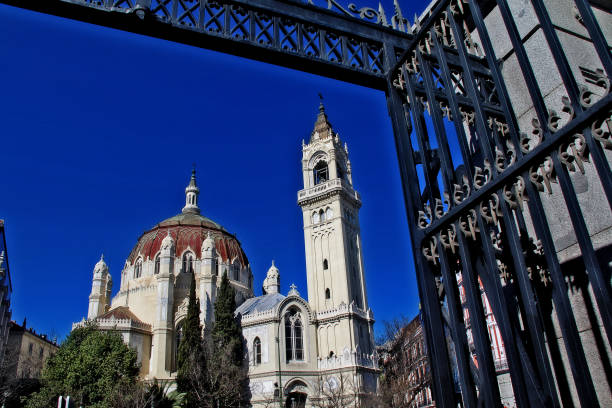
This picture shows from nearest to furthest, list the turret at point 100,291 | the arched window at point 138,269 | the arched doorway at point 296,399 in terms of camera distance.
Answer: the arched doorway at point 296,399 → the turret at point 100,291 → the arched window at point 138,269

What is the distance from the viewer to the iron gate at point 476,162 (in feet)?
8.39

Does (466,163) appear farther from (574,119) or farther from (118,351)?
(118,351)

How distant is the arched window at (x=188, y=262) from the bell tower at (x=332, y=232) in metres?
13.5

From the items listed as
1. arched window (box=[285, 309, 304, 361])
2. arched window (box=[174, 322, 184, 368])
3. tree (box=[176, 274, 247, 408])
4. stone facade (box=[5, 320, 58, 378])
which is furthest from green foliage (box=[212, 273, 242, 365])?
stone facade (box=[5, 320, 58, 378])

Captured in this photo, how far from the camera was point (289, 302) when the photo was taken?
1545 inches

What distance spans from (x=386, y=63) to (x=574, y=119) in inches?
84.7

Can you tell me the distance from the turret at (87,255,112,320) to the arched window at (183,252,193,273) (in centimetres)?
830

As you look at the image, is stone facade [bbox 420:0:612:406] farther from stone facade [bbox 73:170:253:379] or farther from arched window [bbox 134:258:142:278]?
arched window [bbox 134:258:142:278]

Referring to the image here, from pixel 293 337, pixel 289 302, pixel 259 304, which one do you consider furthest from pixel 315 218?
pixel 293 337

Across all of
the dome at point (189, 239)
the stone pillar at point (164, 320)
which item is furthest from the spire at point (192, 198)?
the stone pillar at point (164, 320)

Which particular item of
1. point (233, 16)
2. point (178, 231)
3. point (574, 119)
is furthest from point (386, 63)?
point (178, 231)

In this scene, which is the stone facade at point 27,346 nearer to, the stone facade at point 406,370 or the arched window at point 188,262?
the arched window at point 188,262

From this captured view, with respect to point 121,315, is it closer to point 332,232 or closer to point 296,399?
point 296,399

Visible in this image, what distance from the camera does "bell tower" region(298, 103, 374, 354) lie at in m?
39.5
